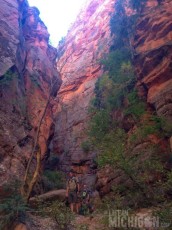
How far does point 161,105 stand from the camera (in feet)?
63.3

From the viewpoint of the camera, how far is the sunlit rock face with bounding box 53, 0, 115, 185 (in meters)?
33.3

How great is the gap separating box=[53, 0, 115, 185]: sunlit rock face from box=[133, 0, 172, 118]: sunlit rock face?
7.78 metres

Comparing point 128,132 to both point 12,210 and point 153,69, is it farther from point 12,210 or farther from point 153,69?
point 12,210

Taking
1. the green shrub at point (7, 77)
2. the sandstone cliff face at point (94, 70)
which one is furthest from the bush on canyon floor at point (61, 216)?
the green shrub at point (7, 77)

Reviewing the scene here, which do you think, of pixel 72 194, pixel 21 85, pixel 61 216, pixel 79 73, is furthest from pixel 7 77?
pixel 79 73

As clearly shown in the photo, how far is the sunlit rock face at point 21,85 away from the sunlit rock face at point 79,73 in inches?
148

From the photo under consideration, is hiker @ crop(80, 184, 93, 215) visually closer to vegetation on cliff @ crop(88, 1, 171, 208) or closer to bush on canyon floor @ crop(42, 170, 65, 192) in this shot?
vegetation on cliff @ crop(88, 1, 171, 208)

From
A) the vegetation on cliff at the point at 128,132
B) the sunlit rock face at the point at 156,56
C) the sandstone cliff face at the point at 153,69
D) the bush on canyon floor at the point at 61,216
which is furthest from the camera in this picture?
the sunlit rock face at the point at 156,56

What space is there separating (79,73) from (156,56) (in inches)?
902

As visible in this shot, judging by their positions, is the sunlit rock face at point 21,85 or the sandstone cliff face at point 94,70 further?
the sandstone cliff face at point 94,70

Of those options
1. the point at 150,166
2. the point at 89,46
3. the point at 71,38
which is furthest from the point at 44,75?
the point at 71,38

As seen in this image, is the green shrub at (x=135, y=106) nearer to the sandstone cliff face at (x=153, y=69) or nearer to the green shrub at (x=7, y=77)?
the sandstone cliff face at (x=153, y=69)

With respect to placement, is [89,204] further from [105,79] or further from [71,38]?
[71,38]

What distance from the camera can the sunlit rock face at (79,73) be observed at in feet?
109
